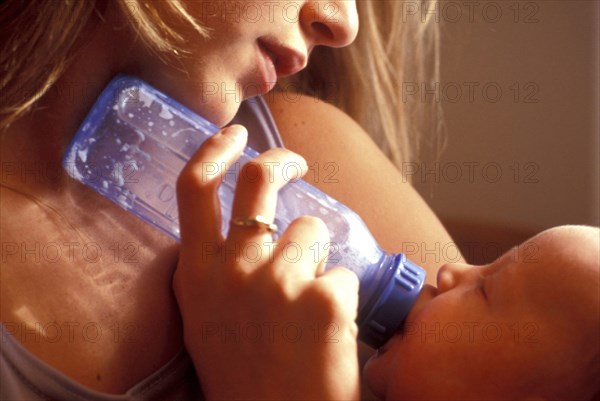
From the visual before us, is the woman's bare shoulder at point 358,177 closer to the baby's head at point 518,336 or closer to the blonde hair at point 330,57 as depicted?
the blonde hair at point 330,57

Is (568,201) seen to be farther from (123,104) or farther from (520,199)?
(123,104)

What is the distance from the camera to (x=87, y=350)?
2.68 feet

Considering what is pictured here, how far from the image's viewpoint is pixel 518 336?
0.83 metres

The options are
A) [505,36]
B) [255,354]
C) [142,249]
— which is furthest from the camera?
[505,36]

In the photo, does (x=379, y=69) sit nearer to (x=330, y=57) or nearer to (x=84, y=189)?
(x=330, y=57)

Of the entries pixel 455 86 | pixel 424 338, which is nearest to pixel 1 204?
pixel 424 338

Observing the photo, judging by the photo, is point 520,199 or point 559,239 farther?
point 520,199

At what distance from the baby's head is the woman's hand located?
89 mm

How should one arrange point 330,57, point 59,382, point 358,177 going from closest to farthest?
point 59,382, point 358,177, point 330,57

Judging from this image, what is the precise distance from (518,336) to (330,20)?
436 mm

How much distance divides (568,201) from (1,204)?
151cm

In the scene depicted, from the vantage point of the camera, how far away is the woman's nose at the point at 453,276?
3.00ft

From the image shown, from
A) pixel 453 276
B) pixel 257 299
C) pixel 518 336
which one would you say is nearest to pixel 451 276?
pixel 453 276

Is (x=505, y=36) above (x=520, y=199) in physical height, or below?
above
